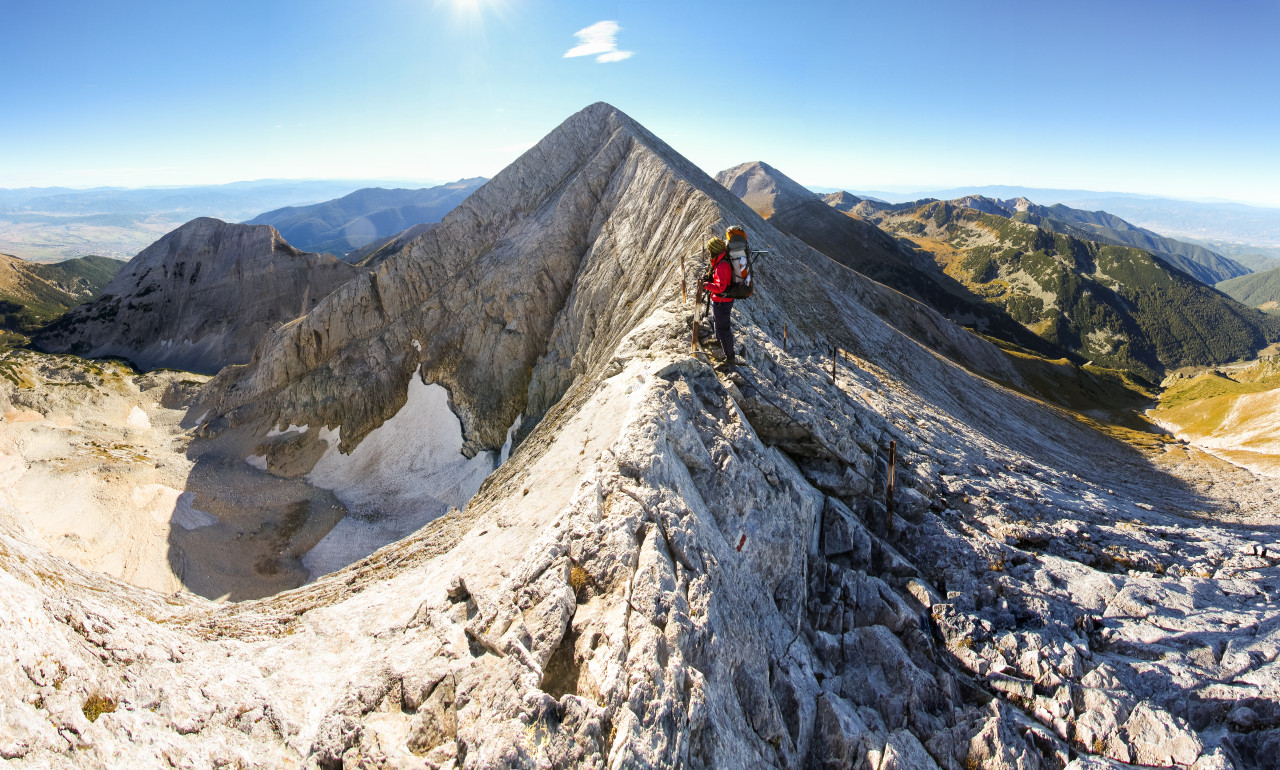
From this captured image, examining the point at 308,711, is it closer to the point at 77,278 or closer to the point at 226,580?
the point at 226,580

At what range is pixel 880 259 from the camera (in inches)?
5002

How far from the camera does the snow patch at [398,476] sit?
3641 centimetres

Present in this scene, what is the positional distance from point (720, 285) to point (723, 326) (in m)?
1.50

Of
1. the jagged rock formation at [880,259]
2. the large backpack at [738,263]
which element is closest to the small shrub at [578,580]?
the large backpack at [738,263]

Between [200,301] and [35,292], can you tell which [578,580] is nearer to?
[200,301]

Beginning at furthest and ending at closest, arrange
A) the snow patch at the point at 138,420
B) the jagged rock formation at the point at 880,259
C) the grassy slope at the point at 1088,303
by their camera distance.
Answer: the grassy slope at the point at 1088,303 → the jagged rock formation at the point at 880,259 → the snow patch at the point at 138,420

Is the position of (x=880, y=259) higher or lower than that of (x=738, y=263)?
higher

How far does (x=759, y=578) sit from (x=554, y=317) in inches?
1395

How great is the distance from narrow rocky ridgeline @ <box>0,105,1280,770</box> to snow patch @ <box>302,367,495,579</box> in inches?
605

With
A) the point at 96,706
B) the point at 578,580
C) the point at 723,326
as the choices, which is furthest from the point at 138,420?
the point at 578,580

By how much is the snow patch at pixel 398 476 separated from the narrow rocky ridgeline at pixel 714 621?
1536cm

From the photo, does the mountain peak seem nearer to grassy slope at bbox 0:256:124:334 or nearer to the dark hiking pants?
the dark hiking pants

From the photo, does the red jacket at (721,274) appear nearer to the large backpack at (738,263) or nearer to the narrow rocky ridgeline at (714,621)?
the large backpack at (738,263)

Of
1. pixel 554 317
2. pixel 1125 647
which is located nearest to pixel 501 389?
pixel 554 317
